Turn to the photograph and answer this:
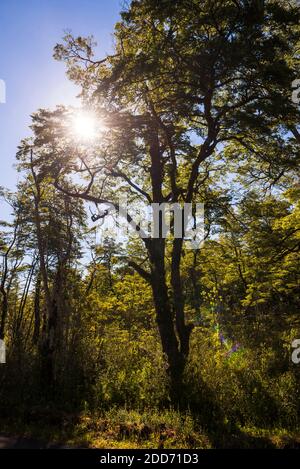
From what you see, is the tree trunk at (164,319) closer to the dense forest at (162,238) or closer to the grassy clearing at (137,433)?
the dense forest at (162,238)

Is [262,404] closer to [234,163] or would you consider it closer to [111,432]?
[111,432]

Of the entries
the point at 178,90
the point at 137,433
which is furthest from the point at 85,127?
the point at 137,433

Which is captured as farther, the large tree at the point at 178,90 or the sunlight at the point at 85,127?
the sunlight at the point at 85,127

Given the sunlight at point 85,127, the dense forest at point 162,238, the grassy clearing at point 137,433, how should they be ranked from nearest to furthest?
1. the grassy clearing at point 137,433
2. the dense forest at point 162,238
3. the sunlight at point 85,127

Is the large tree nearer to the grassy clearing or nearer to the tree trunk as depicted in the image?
the tree trunk

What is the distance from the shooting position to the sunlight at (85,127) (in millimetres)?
10594

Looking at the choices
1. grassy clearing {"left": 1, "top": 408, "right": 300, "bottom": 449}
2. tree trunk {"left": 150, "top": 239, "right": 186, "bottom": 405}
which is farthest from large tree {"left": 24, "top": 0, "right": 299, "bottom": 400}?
grassy clearing {"left": 1, "top": 408, "right": 300, "bottom": 449}

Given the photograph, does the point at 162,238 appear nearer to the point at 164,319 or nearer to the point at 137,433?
the point at 164,319

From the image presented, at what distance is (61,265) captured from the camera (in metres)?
11.0

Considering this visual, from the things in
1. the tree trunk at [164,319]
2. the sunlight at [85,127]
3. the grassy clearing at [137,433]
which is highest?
the sunlight at [85,127]

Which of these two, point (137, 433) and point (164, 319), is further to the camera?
point (164, 319)

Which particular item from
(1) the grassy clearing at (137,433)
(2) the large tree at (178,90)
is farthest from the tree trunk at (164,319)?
(1) the grassy clearing at (137,433)

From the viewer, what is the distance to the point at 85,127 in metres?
10.8

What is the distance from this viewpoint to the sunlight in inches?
417
